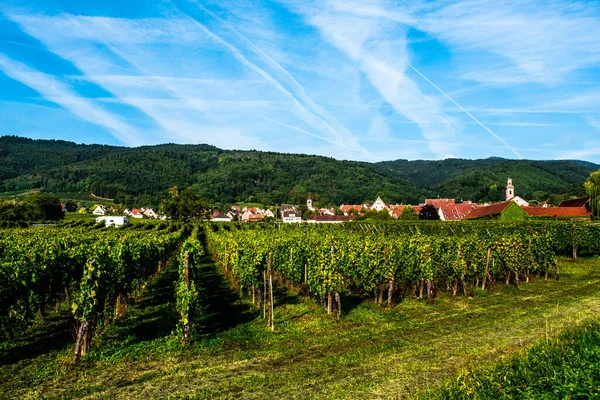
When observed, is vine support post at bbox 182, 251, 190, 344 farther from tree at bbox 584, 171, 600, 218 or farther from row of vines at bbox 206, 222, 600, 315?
tree at bbox 584, 171, 600, 218

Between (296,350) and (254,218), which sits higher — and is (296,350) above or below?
below

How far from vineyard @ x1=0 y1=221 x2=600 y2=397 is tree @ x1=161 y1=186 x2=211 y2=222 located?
8089cm

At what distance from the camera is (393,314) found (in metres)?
15.1

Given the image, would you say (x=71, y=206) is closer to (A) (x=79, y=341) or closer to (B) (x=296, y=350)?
(A) (x=79, y=341)

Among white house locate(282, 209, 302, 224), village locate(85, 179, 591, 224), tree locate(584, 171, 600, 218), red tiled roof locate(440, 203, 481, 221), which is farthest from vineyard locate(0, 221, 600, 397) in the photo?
white house locate(282, 209, 302, 224)

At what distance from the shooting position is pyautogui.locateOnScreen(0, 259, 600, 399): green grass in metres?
8.55

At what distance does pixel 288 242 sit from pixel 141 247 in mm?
7409

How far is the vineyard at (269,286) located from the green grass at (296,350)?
142mm

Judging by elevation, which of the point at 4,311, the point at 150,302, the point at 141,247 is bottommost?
the point at 150,302

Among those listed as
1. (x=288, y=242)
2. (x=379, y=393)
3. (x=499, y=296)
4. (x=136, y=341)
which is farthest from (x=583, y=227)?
(x=136, y=341)

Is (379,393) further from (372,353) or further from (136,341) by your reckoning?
(136,341)

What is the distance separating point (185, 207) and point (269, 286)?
9210 centimetres

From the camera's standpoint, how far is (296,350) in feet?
36.1

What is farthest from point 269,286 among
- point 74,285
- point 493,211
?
point 493,211
